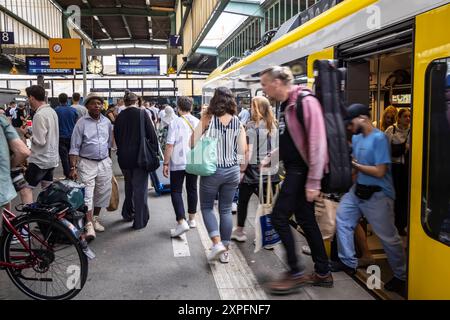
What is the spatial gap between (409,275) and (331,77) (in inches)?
62.7

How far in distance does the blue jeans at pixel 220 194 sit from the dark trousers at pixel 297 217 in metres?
0.85

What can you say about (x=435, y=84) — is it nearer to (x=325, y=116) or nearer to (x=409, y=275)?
(x=325, y=116)

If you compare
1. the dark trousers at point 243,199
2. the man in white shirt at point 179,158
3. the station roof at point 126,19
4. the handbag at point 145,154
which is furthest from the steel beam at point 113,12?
the dark trousers at point 243,199

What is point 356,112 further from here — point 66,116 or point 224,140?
point 66,116

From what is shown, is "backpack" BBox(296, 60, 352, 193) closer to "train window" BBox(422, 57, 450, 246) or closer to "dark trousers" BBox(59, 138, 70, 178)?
"train window" BBox(422, 57, 450, 246)

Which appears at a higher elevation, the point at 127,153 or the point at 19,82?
the point at 19,82

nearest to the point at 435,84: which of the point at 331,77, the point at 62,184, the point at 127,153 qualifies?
the point at 331,77

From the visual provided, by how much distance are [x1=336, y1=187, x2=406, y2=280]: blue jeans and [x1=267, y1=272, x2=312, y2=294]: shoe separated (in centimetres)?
58

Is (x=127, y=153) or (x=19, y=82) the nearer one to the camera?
(x=127, y=153)

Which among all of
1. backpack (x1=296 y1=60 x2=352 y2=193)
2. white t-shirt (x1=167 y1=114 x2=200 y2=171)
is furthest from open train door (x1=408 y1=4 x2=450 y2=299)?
white t-shirt (x1=167 y1=114 x2=200 y2=171)

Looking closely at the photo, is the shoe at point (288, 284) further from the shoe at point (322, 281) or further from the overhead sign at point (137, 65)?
the overhead sign at point (137, 65)

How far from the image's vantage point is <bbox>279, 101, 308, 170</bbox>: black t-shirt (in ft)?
11.6

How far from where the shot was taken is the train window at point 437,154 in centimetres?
280
